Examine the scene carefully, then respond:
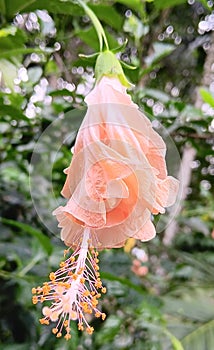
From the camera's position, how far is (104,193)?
1.57 ft

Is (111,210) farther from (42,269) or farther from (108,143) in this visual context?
(42,269)

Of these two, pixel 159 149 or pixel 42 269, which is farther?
pixel 42 269

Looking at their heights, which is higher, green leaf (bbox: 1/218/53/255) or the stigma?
the stigma

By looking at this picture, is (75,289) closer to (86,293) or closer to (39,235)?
(86,293)

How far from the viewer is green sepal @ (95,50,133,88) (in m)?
0.56

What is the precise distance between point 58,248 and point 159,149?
466mm

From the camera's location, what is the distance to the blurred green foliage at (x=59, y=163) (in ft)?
2.50

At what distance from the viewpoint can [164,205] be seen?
0.52 metres

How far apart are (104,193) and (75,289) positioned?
10 centimetres

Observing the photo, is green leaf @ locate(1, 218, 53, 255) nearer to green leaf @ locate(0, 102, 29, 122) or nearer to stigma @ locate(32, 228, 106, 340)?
green leaf @ locate(0, 102, 29, 122)

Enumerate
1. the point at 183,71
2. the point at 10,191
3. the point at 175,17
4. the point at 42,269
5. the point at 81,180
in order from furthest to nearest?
the point at 183,71, the point at 175,17, the point at 10,191, the point at 42,269, the point at 81,180

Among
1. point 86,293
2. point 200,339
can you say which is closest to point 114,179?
point 86,293

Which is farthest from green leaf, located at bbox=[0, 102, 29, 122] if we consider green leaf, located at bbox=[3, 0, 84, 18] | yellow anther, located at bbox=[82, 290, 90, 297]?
yellow anther, located at bbox=[82, 290, 90, 297]

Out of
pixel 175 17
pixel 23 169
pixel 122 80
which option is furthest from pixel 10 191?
pixel 175 17
